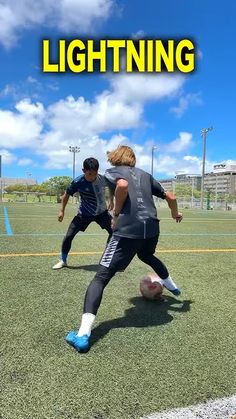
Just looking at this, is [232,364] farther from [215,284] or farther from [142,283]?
[215,284]

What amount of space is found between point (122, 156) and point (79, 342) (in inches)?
66.9

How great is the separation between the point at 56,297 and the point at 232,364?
227 centimetres

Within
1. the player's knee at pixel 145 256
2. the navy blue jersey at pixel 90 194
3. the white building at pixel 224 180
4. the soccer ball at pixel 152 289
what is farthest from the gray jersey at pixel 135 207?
the white building at pixel 224 180

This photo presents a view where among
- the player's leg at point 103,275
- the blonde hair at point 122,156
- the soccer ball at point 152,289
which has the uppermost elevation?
the blonde hair at point 122,156

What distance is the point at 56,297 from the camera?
4484 millimetres

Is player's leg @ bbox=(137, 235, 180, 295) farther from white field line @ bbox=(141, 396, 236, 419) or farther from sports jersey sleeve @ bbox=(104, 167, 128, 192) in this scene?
white field line @ bbox=(141, 396, 236, 419)

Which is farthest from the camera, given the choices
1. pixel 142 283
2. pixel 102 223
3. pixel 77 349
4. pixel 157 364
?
pixel 102 223

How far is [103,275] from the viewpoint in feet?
11.1

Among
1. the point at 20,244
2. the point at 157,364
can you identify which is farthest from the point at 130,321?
the point at 20,244

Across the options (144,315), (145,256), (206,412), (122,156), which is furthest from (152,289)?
(206,412)

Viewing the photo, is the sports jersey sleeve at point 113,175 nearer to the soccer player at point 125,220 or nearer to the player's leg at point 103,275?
the soccer player at point 125,220

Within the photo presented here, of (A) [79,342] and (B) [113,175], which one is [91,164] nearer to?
(B) [113,175]

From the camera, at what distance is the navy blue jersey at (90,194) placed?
579 cm

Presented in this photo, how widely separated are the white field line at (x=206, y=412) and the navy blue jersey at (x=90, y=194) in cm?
385
